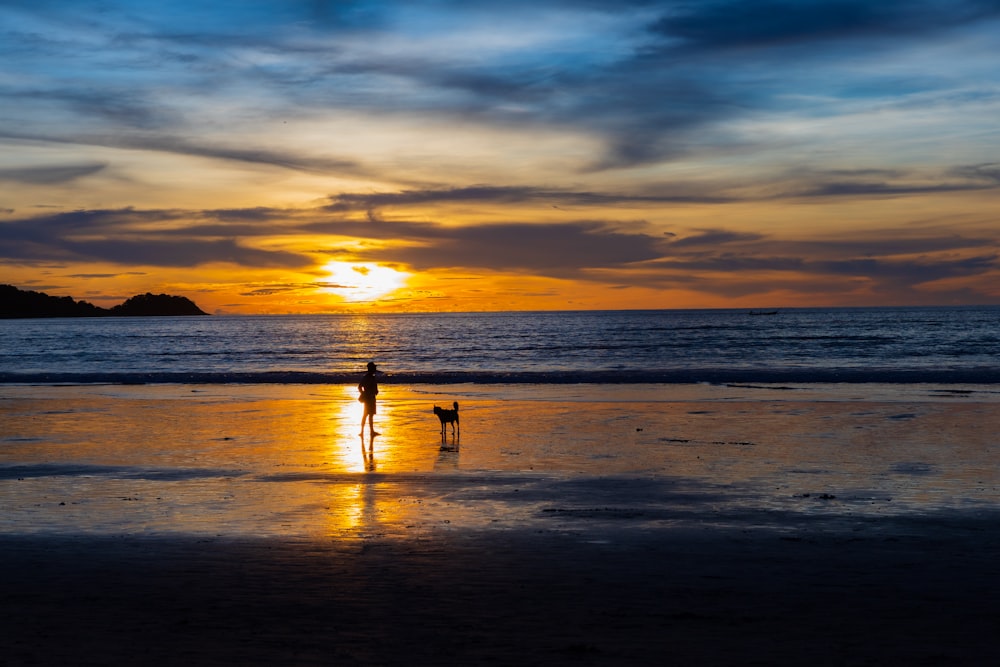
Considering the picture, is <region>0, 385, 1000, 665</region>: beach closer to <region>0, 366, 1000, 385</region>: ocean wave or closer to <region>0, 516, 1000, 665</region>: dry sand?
<region>0, 516, 1000, 665</region>: dry sand

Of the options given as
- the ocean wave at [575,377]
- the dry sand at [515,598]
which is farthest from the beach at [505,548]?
the ocean wave at [575,377]

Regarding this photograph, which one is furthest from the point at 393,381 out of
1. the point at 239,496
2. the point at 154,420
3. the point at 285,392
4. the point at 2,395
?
the point at 239,496

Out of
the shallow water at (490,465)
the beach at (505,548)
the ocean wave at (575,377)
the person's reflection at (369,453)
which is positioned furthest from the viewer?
the ocean wave at (575,377)

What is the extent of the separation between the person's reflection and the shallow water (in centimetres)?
8

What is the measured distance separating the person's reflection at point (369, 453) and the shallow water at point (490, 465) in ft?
0.27

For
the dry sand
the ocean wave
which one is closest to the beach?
the dry sand

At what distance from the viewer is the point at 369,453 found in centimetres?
1783

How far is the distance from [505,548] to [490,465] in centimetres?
635

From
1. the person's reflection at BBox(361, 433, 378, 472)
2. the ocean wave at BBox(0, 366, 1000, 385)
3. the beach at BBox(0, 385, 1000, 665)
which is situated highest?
the beach at BBox(0, 385, 1000, 665)

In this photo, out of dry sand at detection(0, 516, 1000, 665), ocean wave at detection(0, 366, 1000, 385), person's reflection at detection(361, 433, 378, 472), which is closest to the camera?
dry sand at detection(0, 516, 1000, 665)

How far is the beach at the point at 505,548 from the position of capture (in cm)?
714

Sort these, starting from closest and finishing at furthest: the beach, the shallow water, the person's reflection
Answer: the beach, the shallow water, the person's reflection

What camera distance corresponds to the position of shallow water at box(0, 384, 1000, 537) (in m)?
11.9

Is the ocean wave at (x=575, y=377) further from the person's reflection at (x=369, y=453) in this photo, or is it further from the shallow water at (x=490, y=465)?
the person's reflection at (x=369, y=453)
